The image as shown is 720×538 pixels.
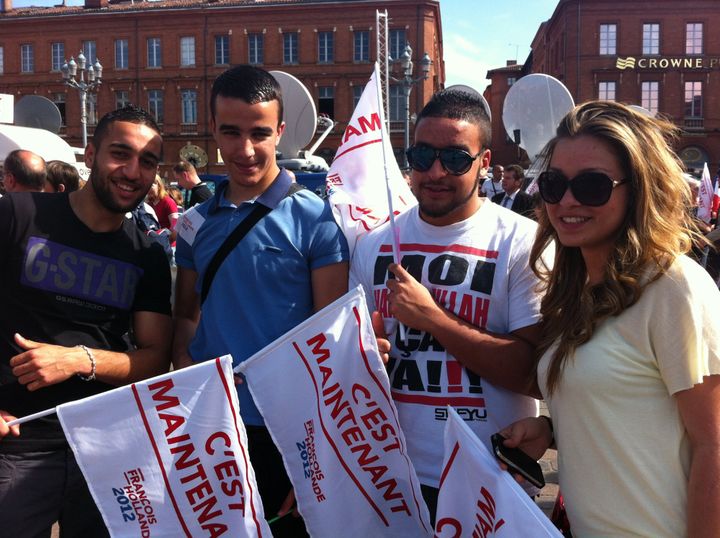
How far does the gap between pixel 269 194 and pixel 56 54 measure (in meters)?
49.7

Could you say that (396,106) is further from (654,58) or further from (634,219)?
(634,219)

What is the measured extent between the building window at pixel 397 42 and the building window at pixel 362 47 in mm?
1564

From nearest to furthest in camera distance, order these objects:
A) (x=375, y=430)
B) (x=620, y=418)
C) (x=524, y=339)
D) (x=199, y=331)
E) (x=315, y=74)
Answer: (x=620, y=418)
(x=524, y=339)
(x=375, y=430)
(x=199, y=331)
(x=315, y=74)

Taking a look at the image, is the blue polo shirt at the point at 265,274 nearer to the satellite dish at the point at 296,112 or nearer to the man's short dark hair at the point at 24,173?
the man's short dark hair at the point at 24,173

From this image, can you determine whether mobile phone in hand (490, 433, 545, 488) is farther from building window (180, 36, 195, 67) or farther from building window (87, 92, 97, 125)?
building window (87, 92, 97, 125)

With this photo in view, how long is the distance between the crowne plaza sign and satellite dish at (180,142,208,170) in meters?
25.2

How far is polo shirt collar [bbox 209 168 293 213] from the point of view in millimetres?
2469

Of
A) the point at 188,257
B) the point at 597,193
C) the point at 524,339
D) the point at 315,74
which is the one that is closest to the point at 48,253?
the point at 188,257

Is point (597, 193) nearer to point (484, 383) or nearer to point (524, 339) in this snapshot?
point (524, 339)

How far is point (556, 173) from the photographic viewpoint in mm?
1918

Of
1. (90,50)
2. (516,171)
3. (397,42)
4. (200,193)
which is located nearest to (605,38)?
(397,42)

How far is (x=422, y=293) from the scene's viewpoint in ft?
7.16

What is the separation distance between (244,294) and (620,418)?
130 centimetres

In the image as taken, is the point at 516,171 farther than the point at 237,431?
Yes
